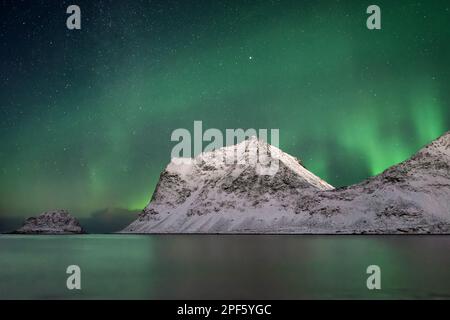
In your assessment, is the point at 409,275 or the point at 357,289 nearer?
the point at 357,289

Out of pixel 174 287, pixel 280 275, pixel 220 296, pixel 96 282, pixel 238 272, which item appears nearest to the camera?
pixel 220 296

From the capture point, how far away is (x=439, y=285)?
1423 inches
